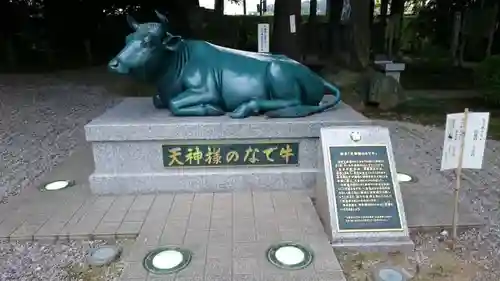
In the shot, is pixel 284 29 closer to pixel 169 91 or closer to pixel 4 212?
pixel 169 91

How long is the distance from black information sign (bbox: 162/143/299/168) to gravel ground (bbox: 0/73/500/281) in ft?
4.11

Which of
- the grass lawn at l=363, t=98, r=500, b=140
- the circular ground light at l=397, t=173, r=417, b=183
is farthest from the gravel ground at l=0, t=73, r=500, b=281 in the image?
the grass lawn at l=363, t=98, r=500, b=140

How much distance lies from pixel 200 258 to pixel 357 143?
1.53 meters

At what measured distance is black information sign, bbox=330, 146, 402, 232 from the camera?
341 centimetres

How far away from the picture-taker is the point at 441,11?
1908 cm

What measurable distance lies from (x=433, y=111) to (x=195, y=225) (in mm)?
7681

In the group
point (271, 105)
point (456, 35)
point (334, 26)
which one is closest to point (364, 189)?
point (271, 105)

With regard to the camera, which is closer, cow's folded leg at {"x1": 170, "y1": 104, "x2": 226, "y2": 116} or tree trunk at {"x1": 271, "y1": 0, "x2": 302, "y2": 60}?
cow's folded leg at {"x1": 170, "y1": 104, "x2": 226, "y2": 116}

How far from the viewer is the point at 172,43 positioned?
4270 millimetres

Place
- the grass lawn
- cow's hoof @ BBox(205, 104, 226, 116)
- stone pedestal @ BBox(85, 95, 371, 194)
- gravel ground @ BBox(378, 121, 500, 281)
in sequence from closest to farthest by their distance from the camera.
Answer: gravel ground @ BBox(378, 121, 500, 281)
stone pedestal @ BBox(85, 95, 371, 194)
cow's hoof @ BBox(205, 104, 226, 116)
the grass lawn

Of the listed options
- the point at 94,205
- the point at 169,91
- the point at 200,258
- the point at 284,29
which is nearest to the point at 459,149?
the point at 200,258

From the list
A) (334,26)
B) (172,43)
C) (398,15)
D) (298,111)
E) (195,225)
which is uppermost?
(172,43)

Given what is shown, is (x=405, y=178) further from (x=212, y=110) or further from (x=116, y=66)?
(x=116, y=66)

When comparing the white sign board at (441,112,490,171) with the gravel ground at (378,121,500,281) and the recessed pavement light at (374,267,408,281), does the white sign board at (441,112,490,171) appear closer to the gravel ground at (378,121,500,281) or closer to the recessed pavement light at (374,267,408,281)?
the gravel ground at (378,121,500,281)
